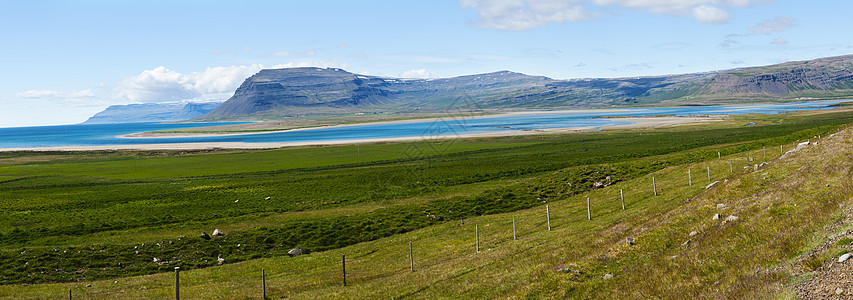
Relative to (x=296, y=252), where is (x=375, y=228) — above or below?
above

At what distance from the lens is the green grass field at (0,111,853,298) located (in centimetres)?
2116

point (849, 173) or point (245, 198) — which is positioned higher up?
point (849, 173)

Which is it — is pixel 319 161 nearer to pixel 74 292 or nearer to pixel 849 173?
pixel 74 292

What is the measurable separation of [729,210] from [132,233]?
4740 cm

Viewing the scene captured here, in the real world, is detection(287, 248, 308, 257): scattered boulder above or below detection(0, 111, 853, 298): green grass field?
below

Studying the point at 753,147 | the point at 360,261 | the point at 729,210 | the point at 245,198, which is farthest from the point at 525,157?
the point at 729,210

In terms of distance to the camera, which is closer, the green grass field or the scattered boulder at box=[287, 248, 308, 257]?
the green grass field

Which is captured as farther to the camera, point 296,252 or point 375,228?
point 375,228

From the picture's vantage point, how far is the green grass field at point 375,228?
21.2m

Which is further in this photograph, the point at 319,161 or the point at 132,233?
the point at 319,161

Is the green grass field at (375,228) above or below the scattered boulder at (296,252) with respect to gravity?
above

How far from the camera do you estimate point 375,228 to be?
44281mm

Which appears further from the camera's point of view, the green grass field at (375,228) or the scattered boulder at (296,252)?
the scattered boulder at (296,252)

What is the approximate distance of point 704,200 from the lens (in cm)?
2758
